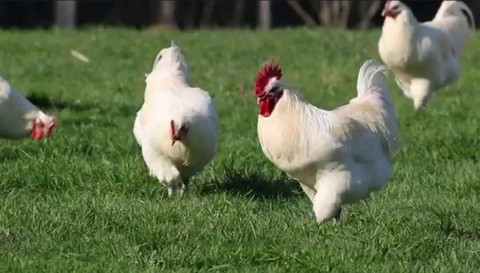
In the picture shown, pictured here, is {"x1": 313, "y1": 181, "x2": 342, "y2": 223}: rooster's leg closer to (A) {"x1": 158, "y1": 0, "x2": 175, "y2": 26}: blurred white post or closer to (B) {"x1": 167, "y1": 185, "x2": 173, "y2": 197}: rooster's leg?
(B) {"x1": 167, "y1": 185, "x2": 173, "y2": 197}: rooster's leg

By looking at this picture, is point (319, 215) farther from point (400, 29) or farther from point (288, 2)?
point (288, 2)

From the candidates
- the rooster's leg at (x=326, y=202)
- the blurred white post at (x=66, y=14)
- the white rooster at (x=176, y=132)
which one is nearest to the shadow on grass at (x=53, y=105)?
the white rooster at (x=176, y=132)

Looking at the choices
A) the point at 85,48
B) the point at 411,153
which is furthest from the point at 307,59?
A: the point at 411,153

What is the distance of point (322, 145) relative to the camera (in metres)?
5.99

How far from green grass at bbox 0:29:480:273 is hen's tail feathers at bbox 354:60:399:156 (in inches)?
17.0

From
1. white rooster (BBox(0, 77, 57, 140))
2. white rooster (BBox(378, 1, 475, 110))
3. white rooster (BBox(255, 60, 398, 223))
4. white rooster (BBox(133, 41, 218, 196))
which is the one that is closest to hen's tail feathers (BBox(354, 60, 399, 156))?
white rooster (BBox(255, 60, 398, 223))

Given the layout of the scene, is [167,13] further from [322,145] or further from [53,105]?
[322,145]

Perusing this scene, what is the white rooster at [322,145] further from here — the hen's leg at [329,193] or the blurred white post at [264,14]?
the blurred white post at [264,14]

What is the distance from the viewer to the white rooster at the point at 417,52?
11258mm

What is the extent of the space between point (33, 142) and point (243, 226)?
3.33 metres

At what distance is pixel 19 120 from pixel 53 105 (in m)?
3.52

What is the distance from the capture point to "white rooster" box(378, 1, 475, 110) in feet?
36.9

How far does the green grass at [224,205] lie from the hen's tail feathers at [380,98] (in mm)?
431

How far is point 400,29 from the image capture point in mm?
11227
